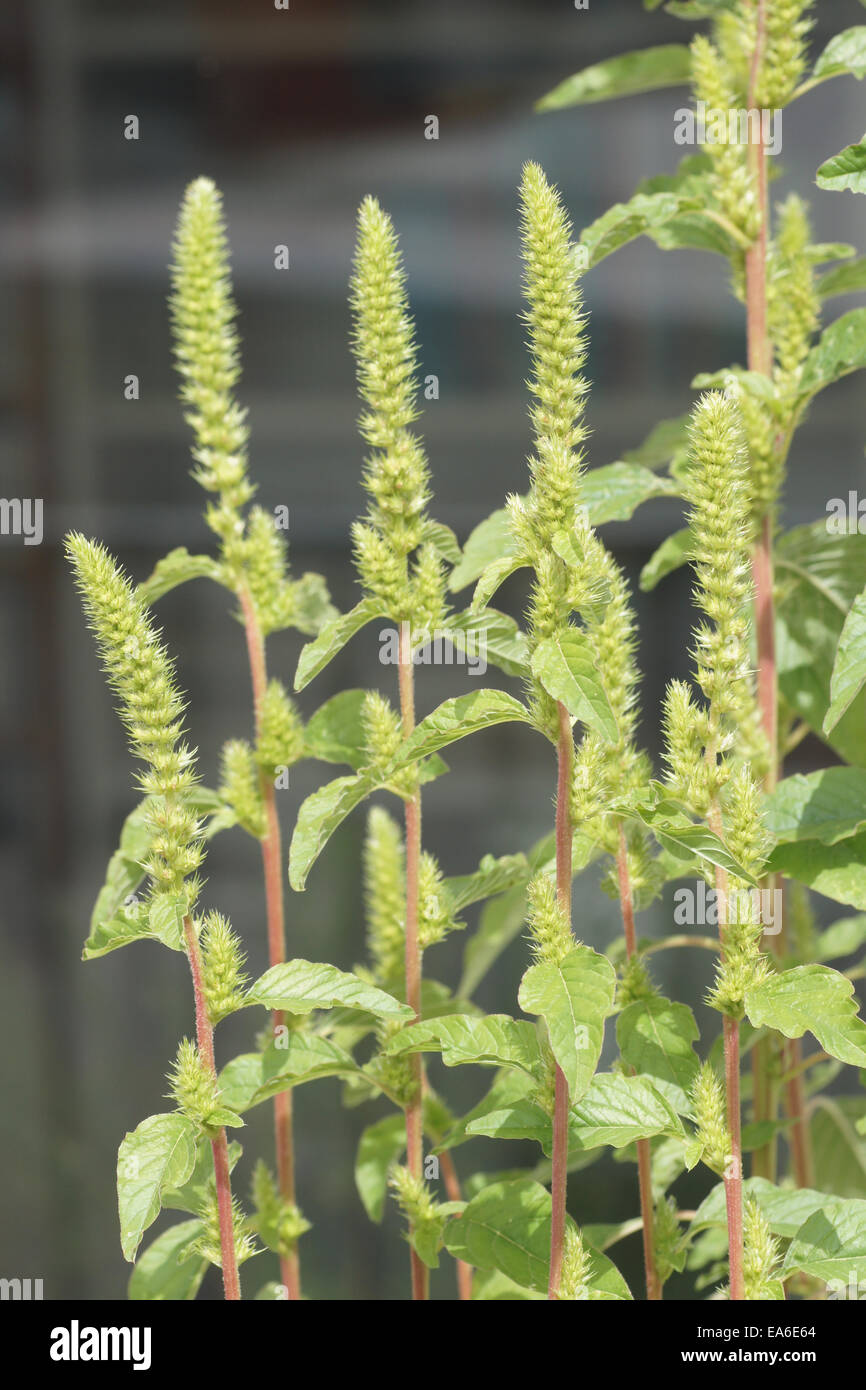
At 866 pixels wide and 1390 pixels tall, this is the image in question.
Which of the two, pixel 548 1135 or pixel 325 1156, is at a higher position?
pixel 548 1135

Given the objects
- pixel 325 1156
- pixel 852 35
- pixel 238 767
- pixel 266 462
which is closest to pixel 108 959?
pixel 325 1156

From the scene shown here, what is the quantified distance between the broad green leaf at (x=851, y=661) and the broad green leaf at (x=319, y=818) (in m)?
0.21

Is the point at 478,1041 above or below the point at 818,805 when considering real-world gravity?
below

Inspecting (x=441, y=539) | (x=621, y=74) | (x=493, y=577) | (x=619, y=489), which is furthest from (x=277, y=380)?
(x=493, y=577)

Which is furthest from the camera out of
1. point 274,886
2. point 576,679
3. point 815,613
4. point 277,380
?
point 277,380

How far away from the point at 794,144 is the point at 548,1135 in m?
1.67

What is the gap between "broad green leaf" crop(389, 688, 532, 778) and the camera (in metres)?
0.51

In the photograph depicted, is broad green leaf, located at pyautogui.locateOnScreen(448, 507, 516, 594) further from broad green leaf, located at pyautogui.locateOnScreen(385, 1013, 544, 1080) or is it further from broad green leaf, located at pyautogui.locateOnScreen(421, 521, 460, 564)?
broad green leaf, located at pyautogui.locateOnScreen(385, 1013, 544, 1080)

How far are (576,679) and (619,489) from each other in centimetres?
31

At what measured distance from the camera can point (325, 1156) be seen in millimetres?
1897

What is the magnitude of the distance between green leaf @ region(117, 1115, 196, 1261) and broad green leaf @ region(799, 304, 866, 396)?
488mm

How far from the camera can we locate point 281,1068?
24.1 inches

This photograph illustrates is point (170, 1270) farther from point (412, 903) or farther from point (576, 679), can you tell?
point (576, 679)
